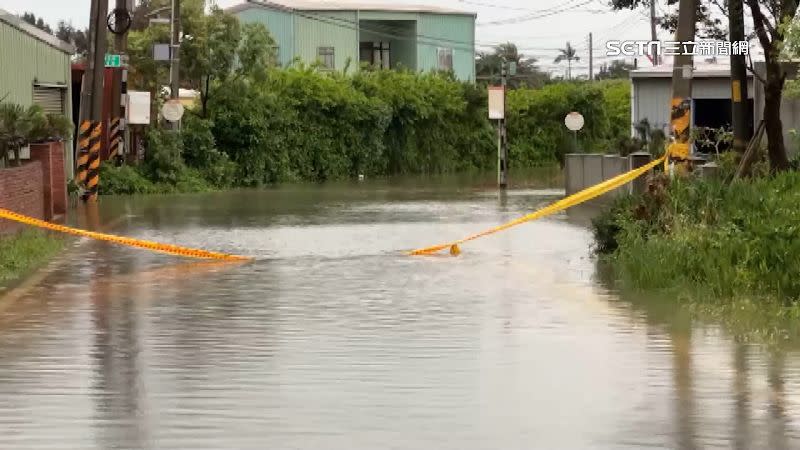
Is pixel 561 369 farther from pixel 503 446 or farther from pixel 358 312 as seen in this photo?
pixel 358 312

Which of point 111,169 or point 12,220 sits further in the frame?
point 111,169

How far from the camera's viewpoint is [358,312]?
1661 cm

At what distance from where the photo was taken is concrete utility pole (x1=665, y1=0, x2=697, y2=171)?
2344 centimetres

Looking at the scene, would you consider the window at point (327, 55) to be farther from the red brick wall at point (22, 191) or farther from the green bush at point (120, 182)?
the red brick wall at point (22, 191)

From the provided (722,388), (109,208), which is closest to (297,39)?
(109,208)

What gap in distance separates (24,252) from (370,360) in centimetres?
1002

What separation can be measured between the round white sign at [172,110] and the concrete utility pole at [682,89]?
26.2 meters

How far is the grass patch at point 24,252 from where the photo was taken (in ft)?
66.7

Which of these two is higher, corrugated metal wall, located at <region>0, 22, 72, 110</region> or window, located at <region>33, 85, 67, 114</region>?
corrugated metal wall, located at <region>0, 22, 72, 110</region>

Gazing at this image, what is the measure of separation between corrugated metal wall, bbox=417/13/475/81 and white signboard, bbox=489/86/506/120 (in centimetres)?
3052

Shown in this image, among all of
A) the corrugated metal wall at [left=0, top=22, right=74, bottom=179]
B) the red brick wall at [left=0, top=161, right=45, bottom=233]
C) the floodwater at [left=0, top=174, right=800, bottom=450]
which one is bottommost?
the floodwater at [left=0, top=174, right=800, bottom=450]

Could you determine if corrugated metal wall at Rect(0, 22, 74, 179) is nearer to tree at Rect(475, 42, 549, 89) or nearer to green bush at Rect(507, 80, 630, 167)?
green bush at Rect(507, 80, 630, 167)

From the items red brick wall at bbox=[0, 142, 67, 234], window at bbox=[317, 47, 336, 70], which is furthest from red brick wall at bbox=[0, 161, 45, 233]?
window at bbox=[317, 47, 336, 70]

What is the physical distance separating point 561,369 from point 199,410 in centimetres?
304
